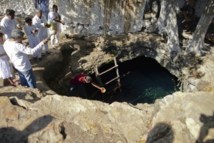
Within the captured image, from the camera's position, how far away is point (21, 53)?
26.8 ft

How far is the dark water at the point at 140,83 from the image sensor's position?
44.3ft

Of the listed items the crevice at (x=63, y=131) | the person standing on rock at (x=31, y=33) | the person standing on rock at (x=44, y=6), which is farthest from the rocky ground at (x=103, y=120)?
the person standing on rock at (x=44, y=6)

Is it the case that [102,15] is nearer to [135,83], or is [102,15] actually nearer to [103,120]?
[135,83]

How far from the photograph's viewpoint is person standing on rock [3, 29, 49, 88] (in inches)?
306

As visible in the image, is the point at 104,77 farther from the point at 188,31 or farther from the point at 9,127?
the point at 9,127

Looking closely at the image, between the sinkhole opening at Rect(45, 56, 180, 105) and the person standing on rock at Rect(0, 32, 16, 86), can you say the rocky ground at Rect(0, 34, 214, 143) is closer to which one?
the person standing on rock at Rect(0, 32, 16, 86)

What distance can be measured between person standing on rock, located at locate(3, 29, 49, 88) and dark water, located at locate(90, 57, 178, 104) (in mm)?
4707

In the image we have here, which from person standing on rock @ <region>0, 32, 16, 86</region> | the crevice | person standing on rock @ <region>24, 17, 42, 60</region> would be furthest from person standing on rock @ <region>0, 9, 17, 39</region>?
the crevice

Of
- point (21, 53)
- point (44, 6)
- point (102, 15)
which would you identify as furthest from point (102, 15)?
point (21, 53)

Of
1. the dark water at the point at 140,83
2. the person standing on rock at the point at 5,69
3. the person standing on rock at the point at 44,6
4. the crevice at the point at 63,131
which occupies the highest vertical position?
the person standing on rock at the point at 44,6

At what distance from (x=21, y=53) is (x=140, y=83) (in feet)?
23.6

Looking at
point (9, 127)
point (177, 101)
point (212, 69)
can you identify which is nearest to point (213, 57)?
point (212, 69)

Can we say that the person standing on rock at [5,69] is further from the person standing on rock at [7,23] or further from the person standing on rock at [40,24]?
the person standing on rock at [40,24]

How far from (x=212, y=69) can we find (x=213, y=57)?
2.03 feet
